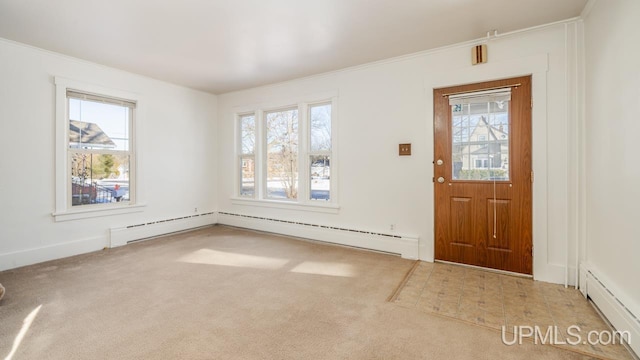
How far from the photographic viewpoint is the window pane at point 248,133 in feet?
17.8

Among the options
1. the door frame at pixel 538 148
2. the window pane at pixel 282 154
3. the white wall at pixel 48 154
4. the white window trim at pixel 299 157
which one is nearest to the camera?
the door frame at pixel 538 148

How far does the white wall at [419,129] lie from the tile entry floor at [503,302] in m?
0.40

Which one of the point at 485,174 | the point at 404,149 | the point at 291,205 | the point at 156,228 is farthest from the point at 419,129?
the point at 156,228

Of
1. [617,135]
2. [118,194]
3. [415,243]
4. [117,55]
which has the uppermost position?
[117,55]

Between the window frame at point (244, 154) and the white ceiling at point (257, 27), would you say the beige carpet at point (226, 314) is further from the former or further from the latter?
the white ceiling at point (257, 27)

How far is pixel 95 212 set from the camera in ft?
13.5

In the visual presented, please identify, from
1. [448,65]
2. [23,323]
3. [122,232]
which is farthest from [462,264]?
[122,232]

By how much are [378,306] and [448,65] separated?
2761 millimetres

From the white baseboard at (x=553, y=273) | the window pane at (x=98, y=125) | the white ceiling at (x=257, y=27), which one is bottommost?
the white baseboard at (x=553, y=273)

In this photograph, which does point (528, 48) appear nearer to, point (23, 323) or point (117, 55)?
point (117, 55)

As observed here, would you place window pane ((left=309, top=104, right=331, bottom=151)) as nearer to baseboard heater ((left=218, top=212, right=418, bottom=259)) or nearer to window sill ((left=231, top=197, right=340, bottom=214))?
window sill ((left=231, top=197, right=340, bottom=214))

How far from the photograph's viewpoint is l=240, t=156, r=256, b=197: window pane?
5.42 metres

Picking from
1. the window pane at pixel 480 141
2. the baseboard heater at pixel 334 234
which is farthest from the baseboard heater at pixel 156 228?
the window pane at pixel 480 141

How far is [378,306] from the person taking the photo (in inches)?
96.8
